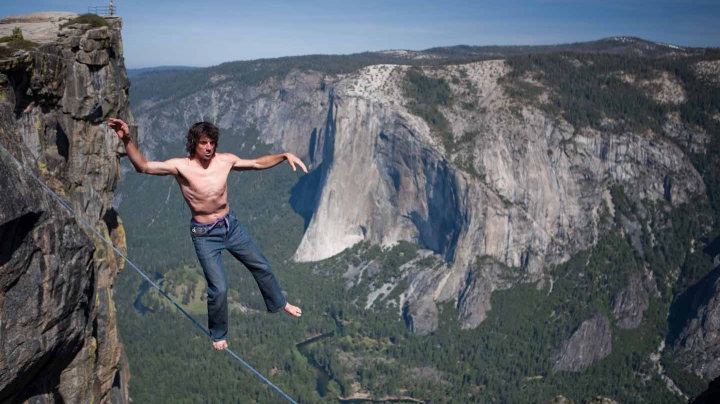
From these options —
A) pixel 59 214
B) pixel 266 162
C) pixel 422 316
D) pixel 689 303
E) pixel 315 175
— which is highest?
pixel 266 162

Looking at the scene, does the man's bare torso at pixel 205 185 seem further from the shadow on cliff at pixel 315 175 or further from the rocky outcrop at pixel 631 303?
the shadow on cliff at pixel 315 175

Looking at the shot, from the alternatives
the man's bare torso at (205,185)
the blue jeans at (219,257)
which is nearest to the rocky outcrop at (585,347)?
the blue jeans at (219,257)

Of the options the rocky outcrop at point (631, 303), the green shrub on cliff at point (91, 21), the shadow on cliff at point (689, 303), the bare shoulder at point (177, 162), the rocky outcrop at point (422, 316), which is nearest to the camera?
the bare shoulder at point (177, 162)

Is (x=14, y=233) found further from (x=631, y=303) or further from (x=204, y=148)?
(x=631, y=303)

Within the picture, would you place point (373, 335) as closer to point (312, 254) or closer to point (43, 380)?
point (312, 254)

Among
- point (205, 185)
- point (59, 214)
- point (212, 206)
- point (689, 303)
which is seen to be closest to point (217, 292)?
point (212, 206)

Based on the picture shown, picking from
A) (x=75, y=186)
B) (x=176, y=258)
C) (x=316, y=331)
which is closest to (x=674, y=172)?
(x=316, y=331)

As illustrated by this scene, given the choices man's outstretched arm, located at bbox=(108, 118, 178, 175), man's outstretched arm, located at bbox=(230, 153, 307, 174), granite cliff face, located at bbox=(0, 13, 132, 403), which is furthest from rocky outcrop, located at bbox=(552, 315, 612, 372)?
man's outstretched arm, located at bbox=(108, 118, 178, 175)
